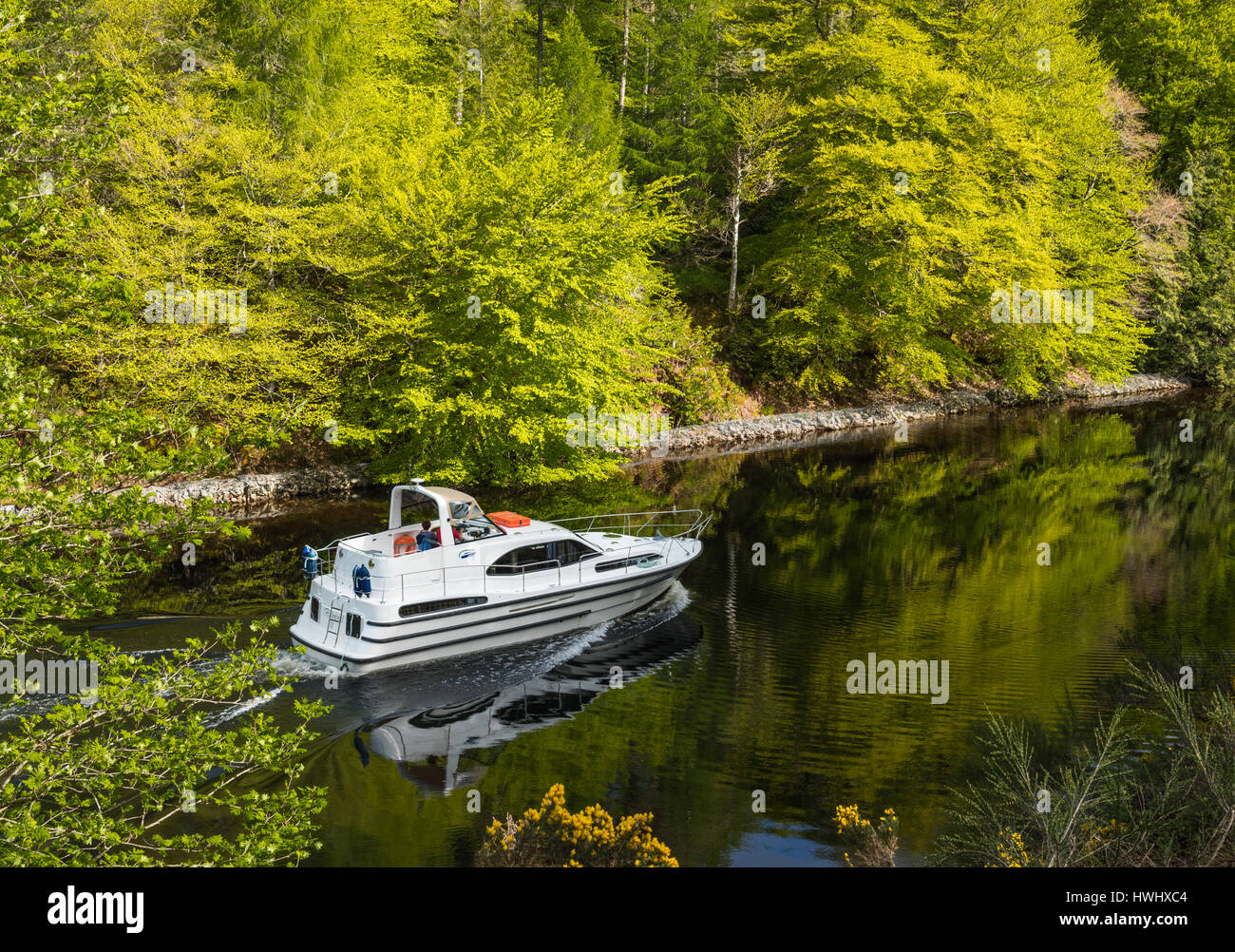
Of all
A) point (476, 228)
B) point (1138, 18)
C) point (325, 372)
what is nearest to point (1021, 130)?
point (1138, 18)

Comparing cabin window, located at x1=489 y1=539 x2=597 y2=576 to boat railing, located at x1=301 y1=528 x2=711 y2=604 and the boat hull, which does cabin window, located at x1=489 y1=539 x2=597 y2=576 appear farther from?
the boat hull

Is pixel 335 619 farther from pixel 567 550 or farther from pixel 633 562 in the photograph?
pixel 633 562

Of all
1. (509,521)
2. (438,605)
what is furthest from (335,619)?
(509,521)

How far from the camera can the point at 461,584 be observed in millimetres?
17312

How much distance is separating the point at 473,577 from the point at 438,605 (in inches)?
34.0

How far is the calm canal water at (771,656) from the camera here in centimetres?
1248

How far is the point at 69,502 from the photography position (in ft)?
25.8

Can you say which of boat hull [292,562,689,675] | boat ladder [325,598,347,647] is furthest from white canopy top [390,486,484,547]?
→ boat ladder [325,598,347,647]

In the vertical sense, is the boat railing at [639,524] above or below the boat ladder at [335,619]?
above

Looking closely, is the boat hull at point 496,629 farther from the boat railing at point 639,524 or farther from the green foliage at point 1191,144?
the green foliage at point 1191,144

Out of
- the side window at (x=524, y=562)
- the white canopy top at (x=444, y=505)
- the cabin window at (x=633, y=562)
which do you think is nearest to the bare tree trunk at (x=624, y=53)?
the cabin window at (x=633, y=562)

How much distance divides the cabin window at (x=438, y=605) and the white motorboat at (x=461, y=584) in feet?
0.06

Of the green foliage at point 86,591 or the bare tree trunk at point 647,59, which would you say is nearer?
the green foliage at point 86,591

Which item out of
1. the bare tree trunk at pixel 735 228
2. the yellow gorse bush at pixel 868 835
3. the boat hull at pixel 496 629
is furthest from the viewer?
the bare tree trunk at pixel 735 228
